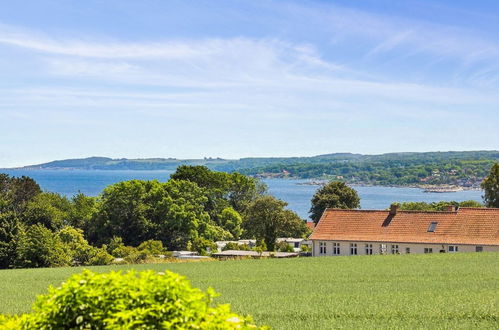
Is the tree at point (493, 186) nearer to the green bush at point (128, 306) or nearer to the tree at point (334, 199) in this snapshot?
the tree at point (334, 199)

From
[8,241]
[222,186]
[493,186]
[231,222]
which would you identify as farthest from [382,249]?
[222,186]

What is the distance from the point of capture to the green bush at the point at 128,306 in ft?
23.2

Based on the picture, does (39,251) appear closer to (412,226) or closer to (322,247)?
(322,247)

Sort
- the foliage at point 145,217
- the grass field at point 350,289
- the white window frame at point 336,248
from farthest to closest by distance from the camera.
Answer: the foliage at point 145,217
the white window frame at point 336,248
the grass field at point 350,289

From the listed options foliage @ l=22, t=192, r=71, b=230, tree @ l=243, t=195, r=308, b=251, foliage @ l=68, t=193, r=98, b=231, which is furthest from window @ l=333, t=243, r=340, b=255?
foliage @ l=68, t=193, r=98, b=231

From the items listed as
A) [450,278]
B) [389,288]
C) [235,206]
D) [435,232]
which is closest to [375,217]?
[435,232]

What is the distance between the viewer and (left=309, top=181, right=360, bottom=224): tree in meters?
80.1

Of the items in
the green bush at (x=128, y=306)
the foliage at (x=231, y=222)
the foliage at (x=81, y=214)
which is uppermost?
the green bush at (x=128, y=306)

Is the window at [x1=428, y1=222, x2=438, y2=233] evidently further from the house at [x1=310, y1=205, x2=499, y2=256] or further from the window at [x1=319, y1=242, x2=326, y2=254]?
the window at [x1=319, y1=242, x2=326, y2=254]

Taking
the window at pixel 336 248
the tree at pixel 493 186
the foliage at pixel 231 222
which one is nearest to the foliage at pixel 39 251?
the window at pixel 336 248

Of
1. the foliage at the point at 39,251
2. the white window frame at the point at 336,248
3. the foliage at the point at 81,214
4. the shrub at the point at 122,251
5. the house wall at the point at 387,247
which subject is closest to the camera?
the house wall at the point at 387,247

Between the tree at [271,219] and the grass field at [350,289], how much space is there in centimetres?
3284

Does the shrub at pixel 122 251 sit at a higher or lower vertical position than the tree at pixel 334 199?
lower

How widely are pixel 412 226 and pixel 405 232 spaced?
2.91 feet
